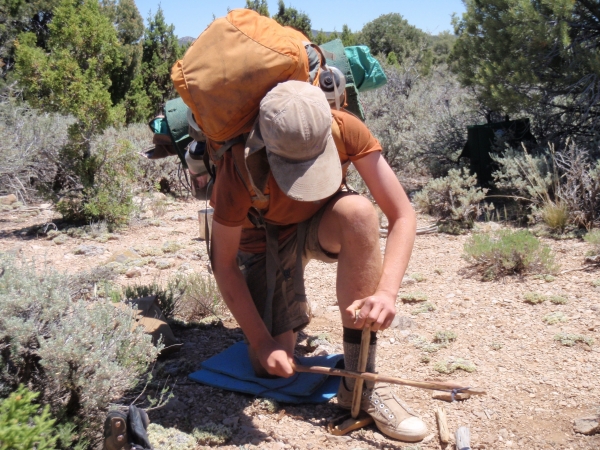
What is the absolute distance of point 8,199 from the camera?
22.8 feet

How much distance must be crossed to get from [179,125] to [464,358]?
1.73 m

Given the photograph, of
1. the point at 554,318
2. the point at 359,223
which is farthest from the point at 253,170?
the point at 554,318

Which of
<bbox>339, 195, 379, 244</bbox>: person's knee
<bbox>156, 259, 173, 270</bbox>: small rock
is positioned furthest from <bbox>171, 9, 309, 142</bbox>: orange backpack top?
<bbox>156, 259, 173, 270</bbox>: small rock

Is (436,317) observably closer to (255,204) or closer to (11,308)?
(255,204)

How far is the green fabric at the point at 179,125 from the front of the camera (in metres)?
2.78

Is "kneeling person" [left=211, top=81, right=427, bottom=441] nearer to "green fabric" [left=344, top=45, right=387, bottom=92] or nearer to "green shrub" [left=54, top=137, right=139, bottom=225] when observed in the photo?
"green fabric" [left=344, top=45, right=387, bottom=92]

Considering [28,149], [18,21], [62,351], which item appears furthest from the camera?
[18,21]

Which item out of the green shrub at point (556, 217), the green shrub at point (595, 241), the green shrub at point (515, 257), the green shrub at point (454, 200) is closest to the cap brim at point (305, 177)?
the green shrub at point (515, 257)

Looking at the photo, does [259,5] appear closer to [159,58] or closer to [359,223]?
[159,58]

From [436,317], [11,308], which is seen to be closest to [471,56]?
[436,317]

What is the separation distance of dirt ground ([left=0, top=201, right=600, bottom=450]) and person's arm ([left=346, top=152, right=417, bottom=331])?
20.3 inches

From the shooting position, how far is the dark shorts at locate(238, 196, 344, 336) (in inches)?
96.3

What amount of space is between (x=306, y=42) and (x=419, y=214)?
3559 millimetres

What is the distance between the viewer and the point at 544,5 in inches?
213
